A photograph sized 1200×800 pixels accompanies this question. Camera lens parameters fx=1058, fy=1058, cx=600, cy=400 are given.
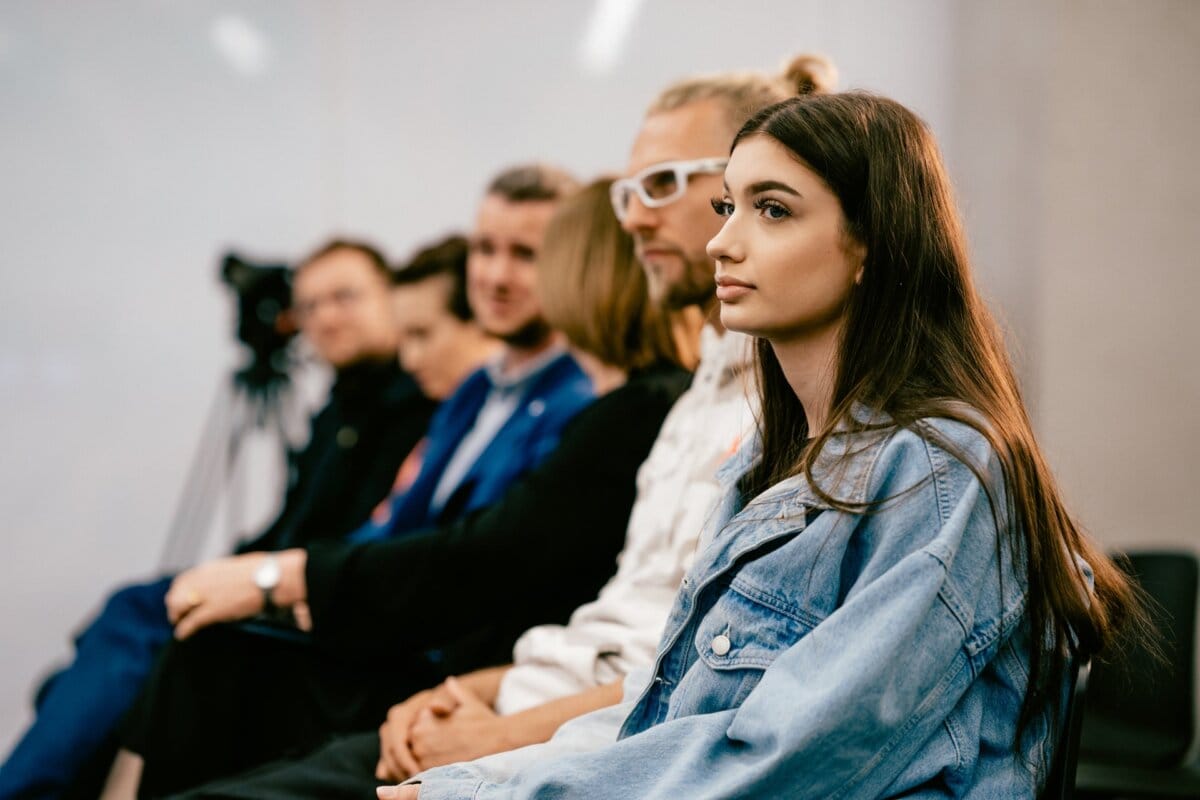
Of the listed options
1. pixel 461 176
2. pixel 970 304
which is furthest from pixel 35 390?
pixel 970 304

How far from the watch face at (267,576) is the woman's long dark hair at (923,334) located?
35.6 inches

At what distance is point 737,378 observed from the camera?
1276 millimetres

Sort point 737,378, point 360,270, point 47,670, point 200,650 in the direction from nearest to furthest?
point 737,378
point 200,650
point 360,270
point 47,670

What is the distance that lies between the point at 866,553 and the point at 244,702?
114 cm

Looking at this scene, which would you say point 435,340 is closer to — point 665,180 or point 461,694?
point 665,180

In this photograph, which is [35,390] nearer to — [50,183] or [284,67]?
[50,183]

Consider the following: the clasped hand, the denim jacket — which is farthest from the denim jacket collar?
the clasped hand

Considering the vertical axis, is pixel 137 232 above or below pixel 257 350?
above

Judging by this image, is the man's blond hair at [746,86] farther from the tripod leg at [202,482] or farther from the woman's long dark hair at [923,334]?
the tripod leg at [202,482]

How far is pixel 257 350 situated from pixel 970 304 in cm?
268

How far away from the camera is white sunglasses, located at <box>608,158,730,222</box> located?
137 centimetres

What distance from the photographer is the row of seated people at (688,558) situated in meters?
0.76

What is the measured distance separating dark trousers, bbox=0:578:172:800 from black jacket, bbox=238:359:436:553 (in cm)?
43

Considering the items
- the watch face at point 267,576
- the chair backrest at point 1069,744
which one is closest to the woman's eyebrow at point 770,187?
the chair backrest at point 1069,744
